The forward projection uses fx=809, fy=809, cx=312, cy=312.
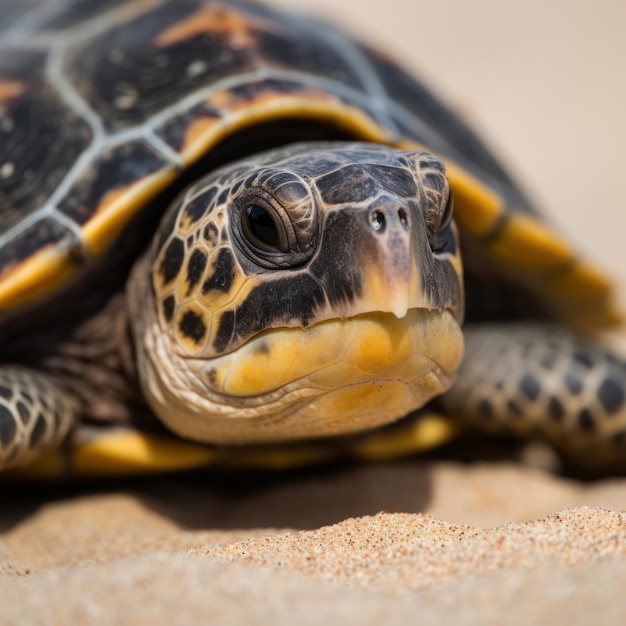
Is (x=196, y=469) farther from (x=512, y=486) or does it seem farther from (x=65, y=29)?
(x=65, y=29)

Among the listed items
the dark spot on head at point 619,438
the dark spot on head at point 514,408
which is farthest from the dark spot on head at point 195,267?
the dark spot on head at point 619,438

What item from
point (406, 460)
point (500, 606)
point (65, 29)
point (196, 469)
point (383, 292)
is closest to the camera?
point (500, 606)

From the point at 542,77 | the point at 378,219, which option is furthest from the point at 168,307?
the point at 542,77

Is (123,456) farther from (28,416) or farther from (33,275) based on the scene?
(33,275)

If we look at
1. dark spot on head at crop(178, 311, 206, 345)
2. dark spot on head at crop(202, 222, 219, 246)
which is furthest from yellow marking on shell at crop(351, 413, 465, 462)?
dark spot on head at crop(202, 222, 219, 246)

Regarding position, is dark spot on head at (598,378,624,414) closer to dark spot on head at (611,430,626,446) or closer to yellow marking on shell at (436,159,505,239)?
dark spot on head at (611,430,626,446)

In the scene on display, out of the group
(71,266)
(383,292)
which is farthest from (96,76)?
(383,292)

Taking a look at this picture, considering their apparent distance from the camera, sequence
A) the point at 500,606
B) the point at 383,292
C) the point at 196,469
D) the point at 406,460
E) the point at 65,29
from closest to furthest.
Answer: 1. the point at 500,606
2. the point at 383,292
3. the point at 196,469
4. the point at 406,460
5. the point at 65,29
